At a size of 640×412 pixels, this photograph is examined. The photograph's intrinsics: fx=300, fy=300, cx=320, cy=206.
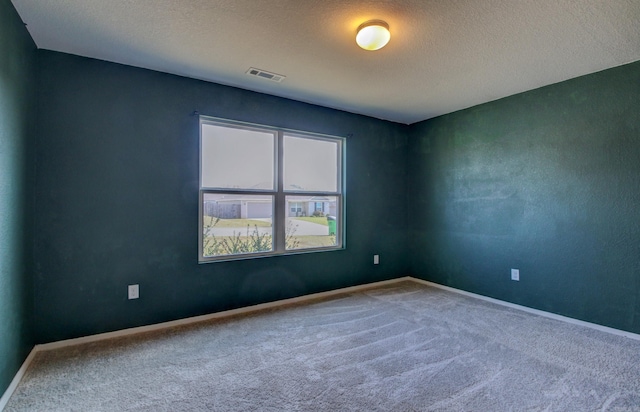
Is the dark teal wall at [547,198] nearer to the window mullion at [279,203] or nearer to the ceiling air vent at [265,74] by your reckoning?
the window mullion at [279,203]

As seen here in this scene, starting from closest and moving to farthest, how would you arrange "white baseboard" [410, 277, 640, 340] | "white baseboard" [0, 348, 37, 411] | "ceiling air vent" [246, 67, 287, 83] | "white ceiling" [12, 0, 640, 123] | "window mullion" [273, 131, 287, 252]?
"white baseboard" [0, 348, 37, 411]
"white ceiling" [12, 0, 640, 123]
"white baseboard" [410, 277, 640, 340]
"ceiling air vent" [246, 67, 287, 83]
"window mullion" [273, 131, 287, 252]

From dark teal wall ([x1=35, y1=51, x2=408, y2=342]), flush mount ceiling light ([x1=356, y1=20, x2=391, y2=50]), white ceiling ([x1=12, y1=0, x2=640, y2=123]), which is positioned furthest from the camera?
dark teal wall ([x1=35, y1=51, x2=408, y2=342])

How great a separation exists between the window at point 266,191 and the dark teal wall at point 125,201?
0.48 ft

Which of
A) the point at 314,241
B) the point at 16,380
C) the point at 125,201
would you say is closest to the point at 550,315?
the point at 314,241

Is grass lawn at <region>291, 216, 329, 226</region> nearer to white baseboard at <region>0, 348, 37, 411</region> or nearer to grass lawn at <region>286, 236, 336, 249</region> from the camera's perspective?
grass lawn at <region>286, 236, 336, 249</region>

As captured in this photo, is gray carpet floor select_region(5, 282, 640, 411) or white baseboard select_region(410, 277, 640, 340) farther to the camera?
white baseboard select_region(410, 277, 640, 340)

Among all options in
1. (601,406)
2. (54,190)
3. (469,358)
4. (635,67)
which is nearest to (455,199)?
(635,67)

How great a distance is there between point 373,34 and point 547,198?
260cm

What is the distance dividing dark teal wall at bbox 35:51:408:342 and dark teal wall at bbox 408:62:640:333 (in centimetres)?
234

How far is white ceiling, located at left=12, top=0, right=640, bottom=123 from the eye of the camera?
197 cm

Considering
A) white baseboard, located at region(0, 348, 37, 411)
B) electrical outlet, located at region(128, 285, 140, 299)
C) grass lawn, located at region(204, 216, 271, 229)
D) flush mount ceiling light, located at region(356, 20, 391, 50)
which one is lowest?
white baseboard, located at region(0, 348, 37, 411)

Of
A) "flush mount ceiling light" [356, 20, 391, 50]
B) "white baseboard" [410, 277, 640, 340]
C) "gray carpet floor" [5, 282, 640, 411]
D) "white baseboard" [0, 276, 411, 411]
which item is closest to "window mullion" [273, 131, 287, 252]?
"white baseboard" [0, 276, 411, 411]

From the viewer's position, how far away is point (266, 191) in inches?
141

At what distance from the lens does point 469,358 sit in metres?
2.31
